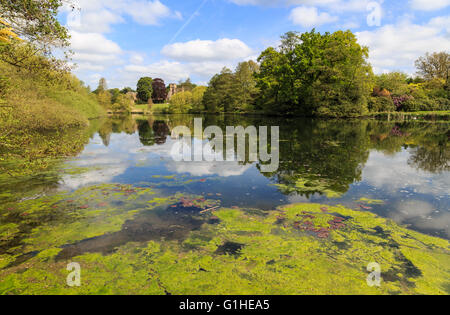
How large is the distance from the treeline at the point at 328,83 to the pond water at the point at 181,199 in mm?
26295

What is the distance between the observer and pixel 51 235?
482 cm

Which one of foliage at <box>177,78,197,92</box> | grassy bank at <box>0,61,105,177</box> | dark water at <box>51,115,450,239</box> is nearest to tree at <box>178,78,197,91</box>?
foliage at <box>177,78,197,92</box>

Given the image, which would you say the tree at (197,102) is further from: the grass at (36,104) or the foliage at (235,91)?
the grass at (36,104)

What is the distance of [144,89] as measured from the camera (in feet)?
324

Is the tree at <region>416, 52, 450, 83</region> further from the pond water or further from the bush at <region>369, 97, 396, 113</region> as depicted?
the pond water

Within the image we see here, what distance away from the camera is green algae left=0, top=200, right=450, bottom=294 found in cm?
343

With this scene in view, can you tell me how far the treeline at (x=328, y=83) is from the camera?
3475cm

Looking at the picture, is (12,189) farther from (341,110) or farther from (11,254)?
(341,110)

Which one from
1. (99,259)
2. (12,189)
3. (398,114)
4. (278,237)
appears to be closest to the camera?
(99,259)

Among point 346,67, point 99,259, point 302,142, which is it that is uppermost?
point 346,67

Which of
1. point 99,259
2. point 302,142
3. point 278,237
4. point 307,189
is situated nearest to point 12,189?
point 99,259

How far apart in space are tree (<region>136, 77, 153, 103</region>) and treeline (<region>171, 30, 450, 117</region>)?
48.9 m

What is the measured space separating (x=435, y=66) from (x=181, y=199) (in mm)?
67295

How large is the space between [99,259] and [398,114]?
4648cm
